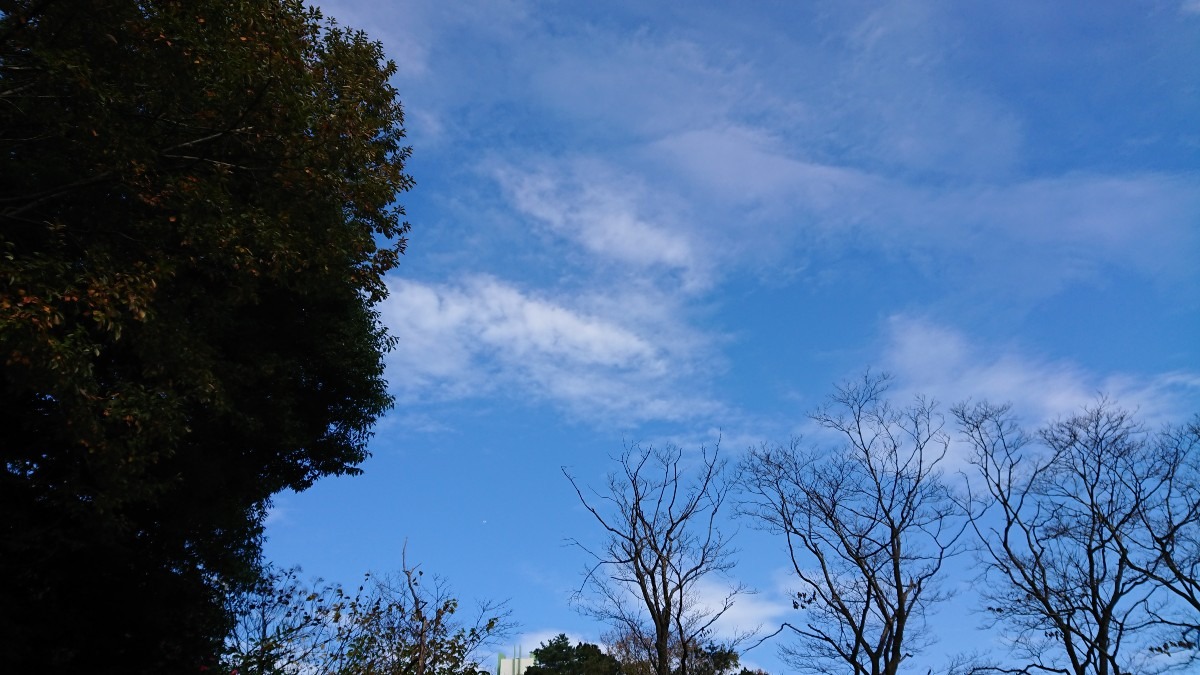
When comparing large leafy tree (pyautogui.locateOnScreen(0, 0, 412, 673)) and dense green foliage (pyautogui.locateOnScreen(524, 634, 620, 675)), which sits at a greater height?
dense green foliage (pyautogui.locateOnScreen(524, 634, 620, 675))

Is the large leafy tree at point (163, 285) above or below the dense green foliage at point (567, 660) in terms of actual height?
below

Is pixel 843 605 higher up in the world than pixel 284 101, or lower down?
lower down

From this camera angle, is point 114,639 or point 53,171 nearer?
point 53,171

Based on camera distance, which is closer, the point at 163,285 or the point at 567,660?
the point at 163,285

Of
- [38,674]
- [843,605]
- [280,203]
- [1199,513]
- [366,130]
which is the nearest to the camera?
[280,203]

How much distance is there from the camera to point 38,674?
9.12 m

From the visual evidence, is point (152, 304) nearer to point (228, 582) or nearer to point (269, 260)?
point (269, 260)

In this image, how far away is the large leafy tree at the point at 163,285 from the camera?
627 centimetres

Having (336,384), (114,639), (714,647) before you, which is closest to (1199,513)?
(714,647)

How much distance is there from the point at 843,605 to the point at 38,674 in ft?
46.7

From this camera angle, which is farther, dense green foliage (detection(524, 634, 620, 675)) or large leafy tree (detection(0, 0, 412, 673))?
dense green foliage (detection(524, 634, 620, 675))

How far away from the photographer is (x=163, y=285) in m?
7.47

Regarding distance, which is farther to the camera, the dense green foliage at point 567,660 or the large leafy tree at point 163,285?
the dense green foliage at point 567,660

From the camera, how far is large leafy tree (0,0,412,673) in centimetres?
627
